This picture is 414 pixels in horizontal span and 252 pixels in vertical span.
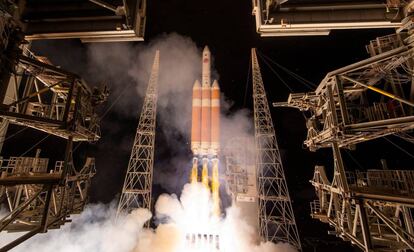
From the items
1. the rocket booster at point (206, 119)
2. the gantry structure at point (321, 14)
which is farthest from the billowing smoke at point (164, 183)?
the gantry structure at point (321, 14)

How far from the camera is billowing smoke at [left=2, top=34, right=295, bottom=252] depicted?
73.8 ft

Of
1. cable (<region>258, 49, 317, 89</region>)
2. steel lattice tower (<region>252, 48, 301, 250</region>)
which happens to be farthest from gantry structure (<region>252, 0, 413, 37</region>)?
cable (<region>258, 49, 317, 89</region>)

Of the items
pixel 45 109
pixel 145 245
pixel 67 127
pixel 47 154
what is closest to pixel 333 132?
pixel 67 127

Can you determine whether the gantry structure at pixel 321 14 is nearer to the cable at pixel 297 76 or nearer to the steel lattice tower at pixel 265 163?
the steel lattice tower at pixel 265 163

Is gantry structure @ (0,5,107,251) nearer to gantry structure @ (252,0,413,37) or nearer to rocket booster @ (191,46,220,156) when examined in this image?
gantry structure @ (252,0,413,37)

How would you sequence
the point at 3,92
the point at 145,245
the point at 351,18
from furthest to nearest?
the point at 145,245, the point at 351,18, the point at 3,92

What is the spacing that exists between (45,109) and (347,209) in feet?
55.0

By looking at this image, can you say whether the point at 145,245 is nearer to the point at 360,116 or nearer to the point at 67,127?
the point at 67,127

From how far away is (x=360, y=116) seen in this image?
1170 cm

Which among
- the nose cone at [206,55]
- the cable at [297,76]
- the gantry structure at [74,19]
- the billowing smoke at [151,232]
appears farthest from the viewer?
the nose cone at [206,55]

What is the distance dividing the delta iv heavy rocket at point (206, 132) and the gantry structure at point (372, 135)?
1602 centimetres

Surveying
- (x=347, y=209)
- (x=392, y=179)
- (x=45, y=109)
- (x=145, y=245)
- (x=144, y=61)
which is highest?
(x=144, y=61)

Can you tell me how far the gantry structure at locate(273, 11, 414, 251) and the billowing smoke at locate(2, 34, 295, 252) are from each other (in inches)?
554

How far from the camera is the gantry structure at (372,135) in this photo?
7.61 metres
